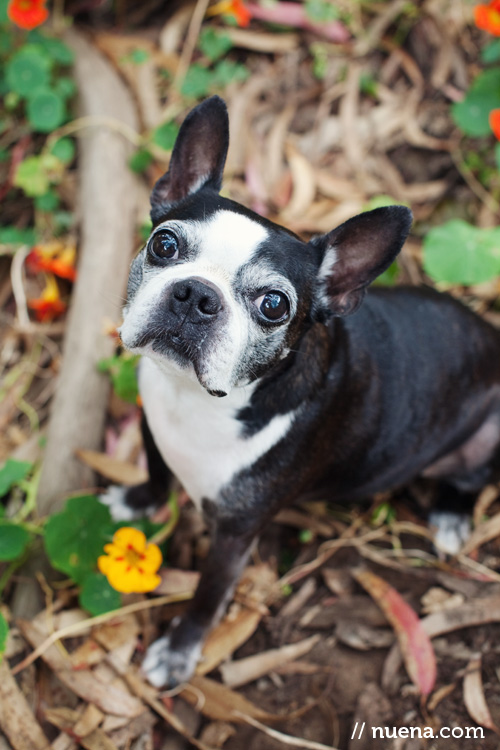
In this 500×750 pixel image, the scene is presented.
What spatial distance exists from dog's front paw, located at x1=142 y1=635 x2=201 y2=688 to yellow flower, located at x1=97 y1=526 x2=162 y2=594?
535 mm

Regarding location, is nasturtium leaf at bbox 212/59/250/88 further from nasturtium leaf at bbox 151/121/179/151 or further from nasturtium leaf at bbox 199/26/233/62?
nasturtium leaf at bbox 151/121/179/151

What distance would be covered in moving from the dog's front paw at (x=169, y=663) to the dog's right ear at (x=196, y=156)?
6.93 feet

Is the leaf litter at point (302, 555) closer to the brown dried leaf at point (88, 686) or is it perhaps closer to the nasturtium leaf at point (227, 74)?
the brown dried leaf at point (88, 686)

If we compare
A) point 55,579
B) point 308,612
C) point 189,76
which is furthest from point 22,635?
point 189,76

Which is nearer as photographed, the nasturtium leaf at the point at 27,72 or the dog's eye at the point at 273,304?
the dog's eye at the point at 273,304

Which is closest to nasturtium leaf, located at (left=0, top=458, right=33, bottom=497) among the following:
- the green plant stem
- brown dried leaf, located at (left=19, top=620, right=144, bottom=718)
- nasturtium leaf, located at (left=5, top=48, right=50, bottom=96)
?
the green plant stem

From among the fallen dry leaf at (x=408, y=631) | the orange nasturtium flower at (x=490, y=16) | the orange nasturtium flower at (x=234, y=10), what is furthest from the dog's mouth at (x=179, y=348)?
the orange nasturtium flower at (x=234, y=10)

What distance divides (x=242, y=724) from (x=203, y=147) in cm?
271

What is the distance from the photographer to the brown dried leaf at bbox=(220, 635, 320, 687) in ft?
→ 10.9

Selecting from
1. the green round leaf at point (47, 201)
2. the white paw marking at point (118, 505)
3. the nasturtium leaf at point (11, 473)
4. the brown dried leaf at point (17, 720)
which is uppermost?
the green round leaf at point (47, 201)

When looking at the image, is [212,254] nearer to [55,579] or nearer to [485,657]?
[55,579]

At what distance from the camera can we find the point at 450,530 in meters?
3.89

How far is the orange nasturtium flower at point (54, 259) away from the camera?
4.28 m

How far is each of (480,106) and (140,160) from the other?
243 cm
